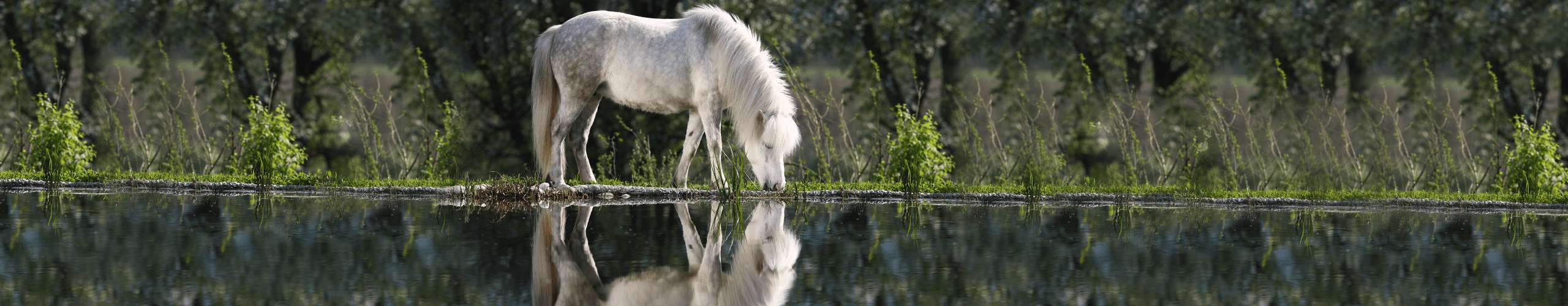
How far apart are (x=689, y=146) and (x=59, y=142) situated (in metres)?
5.20

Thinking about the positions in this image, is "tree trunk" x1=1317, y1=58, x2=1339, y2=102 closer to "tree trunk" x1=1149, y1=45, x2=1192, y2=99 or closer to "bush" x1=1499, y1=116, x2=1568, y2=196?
"tree trunk" x1=1149, y1=45, x2=1192, y2=99

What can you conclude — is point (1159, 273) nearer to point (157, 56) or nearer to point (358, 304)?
point (358, 304)

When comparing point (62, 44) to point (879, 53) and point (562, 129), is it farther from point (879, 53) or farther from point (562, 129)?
point (879, 53)

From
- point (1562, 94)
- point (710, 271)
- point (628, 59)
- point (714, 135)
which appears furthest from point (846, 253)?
point (1562, 94)

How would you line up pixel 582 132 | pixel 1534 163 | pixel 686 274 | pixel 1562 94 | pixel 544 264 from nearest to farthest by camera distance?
1. pixel 686 274
2. pixel 544 264
3. pixel 1534 163
4. pixel 582 132
5. pixel 1562 94

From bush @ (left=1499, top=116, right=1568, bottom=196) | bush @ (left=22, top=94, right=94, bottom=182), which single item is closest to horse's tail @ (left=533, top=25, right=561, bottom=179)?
bush @ (left=22, top=94, right=94, bottom=182)

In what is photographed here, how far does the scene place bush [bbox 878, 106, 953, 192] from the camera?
10242mm

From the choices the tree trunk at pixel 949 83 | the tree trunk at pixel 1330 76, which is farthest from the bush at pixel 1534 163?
the tree trunk at pixel 949 83

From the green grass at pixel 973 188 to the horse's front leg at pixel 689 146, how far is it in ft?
0.76

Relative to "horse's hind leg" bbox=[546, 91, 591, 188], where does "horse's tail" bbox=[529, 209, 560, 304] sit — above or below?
below

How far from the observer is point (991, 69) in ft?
36.1

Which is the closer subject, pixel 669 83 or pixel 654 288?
pixel 654 288

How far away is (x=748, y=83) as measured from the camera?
8.59 meters

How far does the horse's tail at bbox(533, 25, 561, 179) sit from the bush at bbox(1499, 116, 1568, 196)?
703 cm
